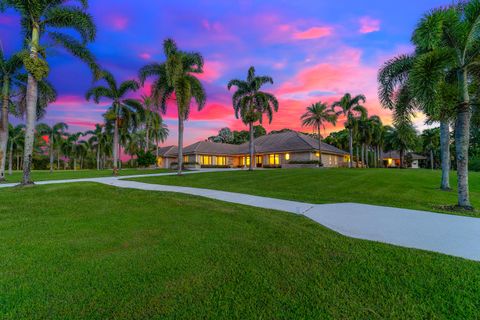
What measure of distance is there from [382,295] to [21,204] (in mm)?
10935

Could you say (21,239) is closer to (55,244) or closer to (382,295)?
(55,244)

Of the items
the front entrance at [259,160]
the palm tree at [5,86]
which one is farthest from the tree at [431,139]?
the palm tree at [5,86]

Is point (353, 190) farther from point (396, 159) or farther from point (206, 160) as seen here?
point (396, 159)

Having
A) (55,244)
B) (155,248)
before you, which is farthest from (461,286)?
(55,244)

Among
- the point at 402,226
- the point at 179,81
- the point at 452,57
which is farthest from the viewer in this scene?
the point at 179,81

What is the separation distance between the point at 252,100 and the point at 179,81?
30.5ft

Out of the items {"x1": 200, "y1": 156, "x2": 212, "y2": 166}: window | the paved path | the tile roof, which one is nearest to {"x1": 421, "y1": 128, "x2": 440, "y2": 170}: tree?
the tile roof

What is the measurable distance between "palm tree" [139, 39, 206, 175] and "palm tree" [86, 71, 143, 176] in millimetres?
3892

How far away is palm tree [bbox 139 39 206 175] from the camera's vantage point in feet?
62.7

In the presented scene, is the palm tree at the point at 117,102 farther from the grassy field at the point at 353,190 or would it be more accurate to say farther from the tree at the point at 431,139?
the tree at the point at 431,139

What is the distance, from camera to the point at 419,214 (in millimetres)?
6738

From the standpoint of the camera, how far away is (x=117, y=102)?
2412 cm

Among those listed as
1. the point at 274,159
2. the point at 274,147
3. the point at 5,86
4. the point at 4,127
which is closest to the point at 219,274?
the point at 4,127

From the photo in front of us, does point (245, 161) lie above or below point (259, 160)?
below
